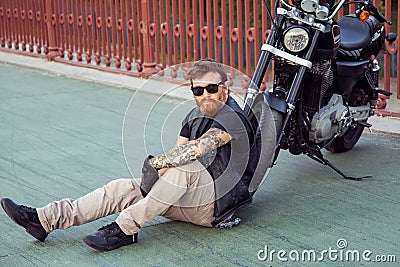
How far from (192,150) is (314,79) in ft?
4.56

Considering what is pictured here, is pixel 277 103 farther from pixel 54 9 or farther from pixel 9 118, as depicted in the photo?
pixel 54 9

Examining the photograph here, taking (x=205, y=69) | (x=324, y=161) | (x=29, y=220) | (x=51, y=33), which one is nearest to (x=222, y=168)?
(x=205, y=69)

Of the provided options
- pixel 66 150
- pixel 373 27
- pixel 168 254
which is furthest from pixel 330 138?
pixel 66 150

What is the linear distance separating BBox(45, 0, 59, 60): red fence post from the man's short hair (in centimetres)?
743

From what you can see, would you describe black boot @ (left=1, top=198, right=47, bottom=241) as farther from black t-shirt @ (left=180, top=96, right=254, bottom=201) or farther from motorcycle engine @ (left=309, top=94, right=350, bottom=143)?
motorcycle engine @ (left=309, top=94, right=350, bottom=143)

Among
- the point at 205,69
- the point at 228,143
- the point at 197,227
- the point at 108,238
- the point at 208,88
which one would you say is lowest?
the point at 197,227

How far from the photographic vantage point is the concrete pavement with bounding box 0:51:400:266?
4.15m

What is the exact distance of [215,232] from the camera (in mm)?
4465

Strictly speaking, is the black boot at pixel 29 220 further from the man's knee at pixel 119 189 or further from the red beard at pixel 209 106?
the red beard at pixel 209 106

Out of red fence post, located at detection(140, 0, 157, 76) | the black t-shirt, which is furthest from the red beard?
red fence post, located at detection(140, 0, 157, 76)

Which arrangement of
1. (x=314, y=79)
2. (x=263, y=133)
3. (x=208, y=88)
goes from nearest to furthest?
1. (x=208, y=88)
2. (x=263, y=133)
3. (x=314, y=79)

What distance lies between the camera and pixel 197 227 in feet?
15.0

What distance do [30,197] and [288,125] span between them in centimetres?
186

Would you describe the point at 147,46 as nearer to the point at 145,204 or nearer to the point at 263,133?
the point at 263,133
